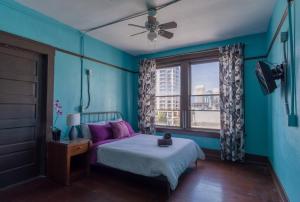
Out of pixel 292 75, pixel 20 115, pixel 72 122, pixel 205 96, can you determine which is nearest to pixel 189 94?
pixel 205 96

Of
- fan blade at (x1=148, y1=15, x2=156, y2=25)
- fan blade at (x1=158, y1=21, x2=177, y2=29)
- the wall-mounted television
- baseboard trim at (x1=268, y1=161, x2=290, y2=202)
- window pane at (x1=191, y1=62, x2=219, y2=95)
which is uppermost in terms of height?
fan blade at (x1=148, y1=15, x2=156, y2=25)

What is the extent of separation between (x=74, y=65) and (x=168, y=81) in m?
2.57

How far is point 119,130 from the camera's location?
12.4 feet

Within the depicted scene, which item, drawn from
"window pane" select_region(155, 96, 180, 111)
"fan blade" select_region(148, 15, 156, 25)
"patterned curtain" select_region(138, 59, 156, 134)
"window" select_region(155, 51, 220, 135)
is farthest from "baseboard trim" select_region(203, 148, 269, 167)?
"fan blade" select_region(148, 15, 156, 25)

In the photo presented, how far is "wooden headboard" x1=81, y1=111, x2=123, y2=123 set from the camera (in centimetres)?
388

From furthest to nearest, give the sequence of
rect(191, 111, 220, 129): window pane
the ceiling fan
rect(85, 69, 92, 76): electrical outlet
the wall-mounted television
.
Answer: rect(191, 111, 220, 129): window pane, rect(85, 69, 92, 76): electrical outlet, the ceiling fan, the wall-mounted television

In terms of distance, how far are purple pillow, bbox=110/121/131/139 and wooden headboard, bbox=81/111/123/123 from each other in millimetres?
529

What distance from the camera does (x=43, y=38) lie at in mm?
3100

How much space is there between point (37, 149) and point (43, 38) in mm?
1976

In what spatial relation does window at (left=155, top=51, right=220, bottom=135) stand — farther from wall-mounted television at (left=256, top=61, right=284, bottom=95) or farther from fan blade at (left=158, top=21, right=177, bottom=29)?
wall-mounted television at (left=256, top=61, right=284, bottom=95)

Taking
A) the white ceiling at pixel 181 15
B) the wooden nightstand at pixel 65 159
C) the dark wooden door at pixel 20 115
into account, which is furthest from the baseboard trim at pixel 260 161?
the dark wooden door at pixel 20 115

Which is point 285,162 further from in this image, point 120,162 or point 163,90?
point 163,90

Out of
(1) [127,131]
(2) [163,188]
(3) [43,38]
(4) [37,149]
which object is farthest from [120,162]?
(3) [43,38]

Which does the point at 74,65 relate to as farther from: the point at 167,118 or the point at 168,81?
the point at 167,118
